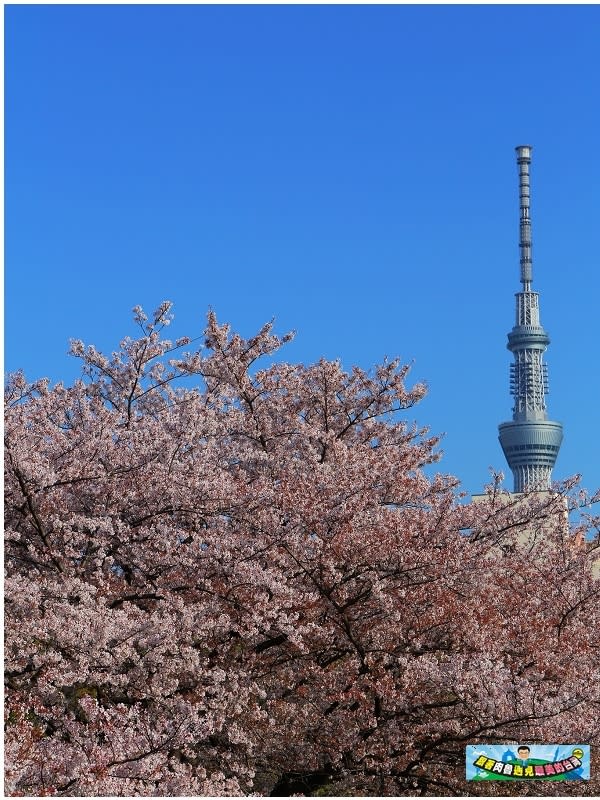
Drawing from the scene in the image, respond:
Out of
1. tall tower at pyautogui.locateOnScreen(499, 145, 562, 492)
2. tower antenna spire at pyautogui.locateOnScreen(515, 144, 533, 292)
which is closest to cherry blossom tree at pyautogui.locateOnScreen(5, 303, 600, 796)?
tall tower at pyautogui.locateOnScreen(499, 145, 562, 492)

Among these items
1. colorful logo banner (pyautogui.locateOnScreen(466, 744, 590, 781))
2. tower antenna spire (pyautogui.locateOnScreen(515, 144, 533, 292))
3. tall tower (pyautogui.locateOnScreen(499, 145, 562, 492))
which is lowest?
colorful logo banner (pyautogui.locateOnScreen(466, 744, 590, 781))

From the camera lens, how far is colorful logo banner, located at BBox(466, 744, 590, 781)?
10945mm

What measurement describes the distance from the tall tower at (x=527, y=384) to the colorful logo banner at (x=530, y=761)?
17026 centimetres

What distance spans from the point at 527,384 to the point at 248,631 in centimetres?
18081

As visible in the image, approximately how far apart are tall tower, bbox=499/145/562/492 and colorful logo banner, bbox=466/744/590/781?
559 ft

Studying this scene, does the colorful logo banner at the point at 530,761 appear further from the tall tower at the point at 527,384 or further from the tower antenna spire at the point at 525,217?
the tower antenna spire at the point at 525,217

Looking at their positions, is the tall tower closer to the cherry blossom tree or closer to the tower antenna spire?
the tower antenna spire

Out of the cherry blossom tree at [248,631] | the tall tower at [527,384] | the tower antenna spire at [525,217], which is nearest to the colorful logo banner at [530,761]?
the cherry blossom tree at [248,631]

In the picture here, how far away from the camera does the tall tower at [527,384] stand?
183 meters

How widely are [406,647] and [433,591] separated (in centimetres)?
66

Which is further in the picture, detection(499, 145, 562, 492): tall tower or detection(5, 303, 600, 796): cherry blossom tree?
detection(499, 145, 562, 492): tall tower

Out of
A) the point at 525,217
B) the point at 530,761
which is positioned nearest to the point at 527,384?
the point at 525,217

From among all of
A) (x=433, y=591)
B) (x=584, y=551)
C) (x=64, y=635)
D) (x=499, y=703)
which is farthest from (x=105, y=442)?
(x=584, y=551)

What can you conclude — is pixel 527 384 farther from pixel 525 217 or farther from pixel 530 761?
pixel 530 761
